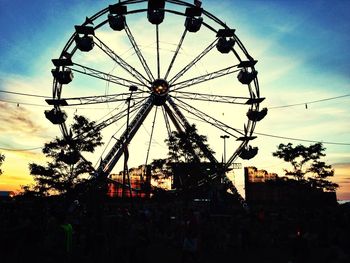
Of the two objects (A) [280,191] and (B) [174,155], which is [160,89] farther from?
(A) [280,191]

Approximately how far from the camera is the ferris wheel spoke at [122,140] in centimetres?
2231

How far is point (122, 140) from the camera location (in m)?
22.7

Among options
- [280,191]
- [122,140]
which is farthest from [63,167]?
[280,191]

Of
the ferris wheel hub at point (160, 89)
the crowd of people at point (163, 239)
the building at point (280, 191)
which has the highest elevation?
the ferris wheel hub at point (160, 89)

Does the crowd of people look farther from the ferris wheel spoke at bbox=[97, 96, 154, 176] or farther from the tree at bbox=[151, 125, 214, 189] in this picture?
the tree at bbox=[151, 125, 214, 189]

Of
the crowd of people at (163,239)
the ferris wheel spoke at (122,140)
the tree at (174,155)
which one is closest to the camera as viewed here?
the crowd of people at (163,239)

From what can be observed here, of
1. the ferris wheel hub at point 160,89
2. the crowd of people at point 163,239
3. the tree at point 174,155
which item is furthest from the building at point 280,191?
the ferris wheel hub at point 160,89

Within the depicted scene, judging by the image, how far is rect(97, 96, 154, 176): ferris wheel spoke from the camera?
22.3 metres

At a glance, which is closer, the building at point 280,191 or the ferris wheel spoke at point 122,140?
the ferris wheel spoke at point 122,140

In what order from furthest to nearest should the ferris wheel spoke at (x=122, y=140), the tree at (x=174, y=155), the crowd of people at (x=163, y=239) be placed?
1. the tree at (x=174, y=155)
2. the ferris wheel spoke at (x=122, y=140)
3. the crowd of people at (x=163, y=239)

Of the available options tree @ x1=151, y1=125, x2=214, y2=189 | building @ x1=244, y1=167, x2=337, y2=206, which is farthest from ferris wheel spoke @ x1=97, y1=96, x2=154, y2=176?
building @ x1=244, y1=167, x2=337, y2=206

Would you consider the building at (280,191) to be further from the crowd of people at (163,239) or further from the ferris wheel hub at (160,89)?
the ferris wheel hub at (160,89)

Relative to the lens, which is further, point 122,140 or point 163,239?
point 122,140

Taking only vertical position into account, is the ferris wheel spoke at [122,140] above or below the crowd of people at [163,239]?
above
